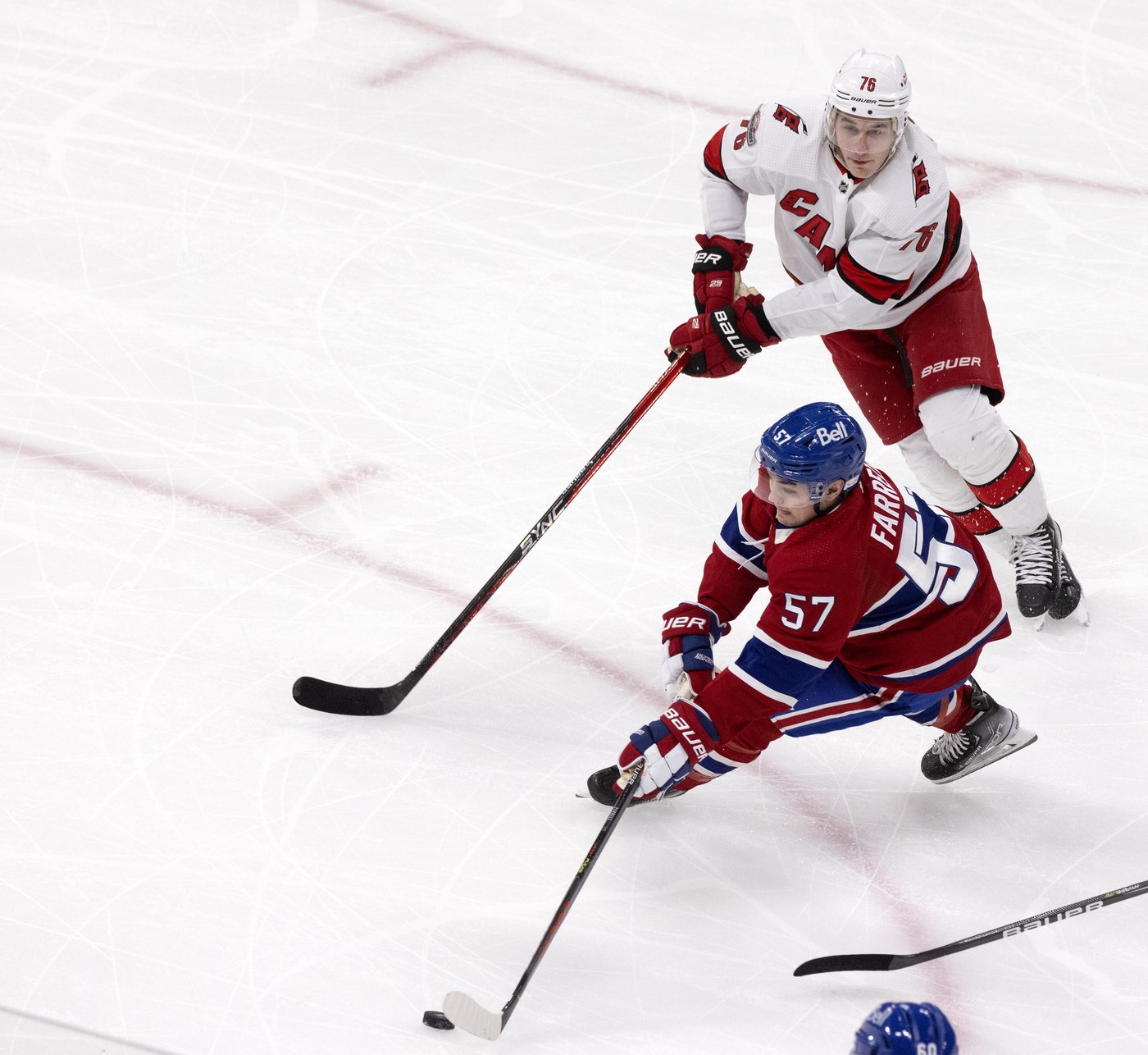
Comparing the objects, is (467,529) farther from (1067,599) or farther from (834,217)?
(1067,599)

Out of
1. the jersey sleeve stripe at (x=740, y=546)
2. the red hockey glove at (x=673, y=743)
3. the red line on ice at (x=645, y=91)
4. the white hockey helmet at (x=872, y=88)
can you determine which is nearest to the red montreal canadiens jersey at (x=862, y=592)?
the jersey sleeve stripe at (x=740, y=546)

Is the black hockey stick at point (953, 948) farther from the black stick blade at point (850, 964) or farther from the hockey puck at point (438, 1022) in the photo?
the hockey puck at point (438, 1022)

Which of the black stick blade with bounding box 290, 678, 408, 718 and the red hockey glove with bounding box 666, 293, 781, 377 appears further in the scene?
the red hockey glove with bounding box 666, 293, 781, 377

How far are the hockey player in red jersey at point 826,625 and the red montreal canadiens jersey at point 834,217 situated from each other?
0.58 meters

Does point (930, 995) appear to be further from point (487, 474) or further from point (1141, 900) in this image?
point (487, 474)

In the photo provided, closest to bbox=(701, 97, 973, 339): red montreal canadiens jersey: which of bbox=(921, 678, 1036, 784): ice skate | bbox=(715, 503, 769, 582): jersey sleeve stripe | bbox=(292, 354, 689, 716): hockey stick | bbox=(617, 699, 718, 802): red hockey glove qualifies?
bbox=(292, 354, 689, 716): hockey stick

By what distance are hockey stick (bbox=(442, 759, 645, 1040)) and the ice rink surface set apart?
0.07m

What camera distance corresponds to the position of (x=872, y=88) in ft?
9.45

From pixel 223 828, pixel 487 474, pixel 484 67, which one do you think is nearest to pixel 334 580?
pixel 487 474

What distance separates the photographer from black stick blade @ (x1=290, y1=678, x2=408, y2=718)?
2.98m

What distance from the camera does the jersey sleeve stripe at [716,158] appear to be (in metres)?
3.33

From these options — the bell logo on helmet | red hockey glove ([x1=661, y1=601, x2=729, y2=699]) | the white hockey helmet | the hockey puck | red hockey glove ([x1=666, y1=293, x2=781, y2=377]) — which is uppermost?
the white hockey helmet

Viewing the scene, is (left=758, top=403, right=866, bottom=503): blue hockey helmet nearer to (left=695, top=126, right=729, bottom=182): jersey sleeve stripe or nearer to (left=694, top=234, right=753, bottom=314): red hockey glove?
(left=694, top=234, right=753, bottom=314): red hockey glove

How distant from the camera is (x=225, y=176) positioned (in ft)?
15.9
